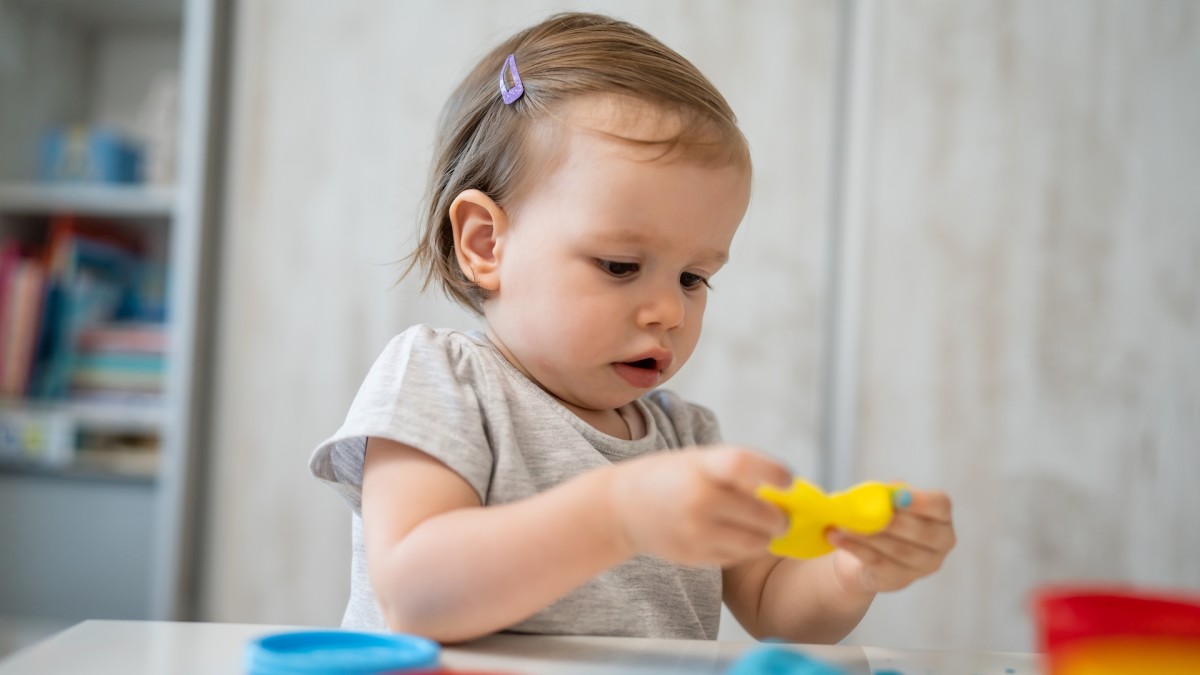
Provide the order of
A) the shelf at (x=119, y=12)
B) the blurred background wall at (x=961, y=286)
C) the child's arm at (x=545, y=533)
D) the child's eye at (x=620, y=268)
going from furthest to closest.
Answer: the shelf at (x=119, y=12) → the blurred background wall at (x=961, y=286) → the child's eye at (x=620, y=268) → the child's arm at (x=545, y=533)

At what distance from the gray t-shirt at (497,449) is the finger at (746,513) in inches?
7.6

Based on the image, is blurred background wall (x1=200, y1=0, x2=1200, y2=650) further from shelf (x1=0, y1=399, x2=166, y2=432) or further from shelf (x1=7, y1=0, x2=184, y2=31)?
shelf (x1=7, y1=0, x2=184, y2=31)

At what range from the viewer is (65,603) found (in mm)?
1850

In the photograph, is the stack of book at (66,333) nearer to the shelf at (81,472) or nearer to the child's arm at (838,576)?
the shelf at (81,472)

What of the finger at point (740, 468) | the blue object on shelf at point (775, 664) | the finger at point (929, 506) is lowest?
the blue object on shelf at point (775, 664)

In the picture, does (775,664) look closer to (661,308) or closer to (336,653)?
(336,653)

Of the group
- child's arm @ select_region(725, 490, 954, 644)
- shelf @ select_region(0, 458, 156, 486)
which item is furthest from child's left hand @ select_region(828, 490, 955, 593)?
shelf @ select_region(0, 458, 156, 486)

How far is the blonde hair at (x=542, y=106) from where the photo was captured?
0.72m

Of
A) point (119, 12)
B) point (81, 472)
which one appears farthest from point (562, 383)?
point (119, 12)

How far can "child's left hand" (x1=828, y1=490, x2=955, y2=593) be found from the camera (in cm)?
60

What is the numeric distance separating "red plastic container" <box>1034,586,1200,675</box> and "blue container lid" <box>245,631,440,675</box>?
254 mm

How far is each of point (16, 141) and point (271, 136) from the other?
55 centimetres

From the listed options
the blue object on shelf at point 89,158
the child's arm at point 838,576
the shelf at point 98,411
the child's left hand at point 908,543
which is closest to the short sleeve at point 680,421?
the child's arm at point 838,576

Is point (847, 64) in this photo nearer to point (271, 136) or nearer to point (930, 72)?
point (930, 72)
